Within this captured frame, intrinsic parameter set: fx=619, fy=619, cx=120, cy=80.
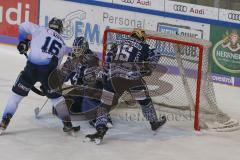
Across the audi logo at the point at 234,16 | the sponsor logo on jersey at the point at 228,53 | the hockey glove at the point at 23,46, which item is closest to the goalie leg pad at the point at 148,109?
the hockey glove at the point at 23,46

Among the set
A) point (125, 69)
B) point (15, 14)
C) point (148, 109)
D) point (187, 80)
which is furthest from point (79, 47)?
point (15, 14)

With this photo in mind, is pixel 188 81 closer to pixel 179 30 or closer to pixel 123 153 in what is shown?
pixel 123 153

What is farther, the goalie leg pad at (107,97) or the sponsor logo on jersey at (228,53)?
the sponsor logo on jersey at (228,53)

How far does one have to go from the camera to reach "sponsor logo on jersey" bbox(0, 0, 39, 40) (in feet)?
32.5

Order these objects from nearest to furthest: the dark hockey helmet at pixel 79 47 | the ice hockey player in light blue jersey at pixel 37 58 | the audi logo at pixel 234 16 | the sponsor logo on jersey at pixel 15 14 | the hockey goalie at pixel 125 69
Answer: the ice hockey player in light blue jersey at pixel 37 58
the hockey goalie at pixel 125 69
the dark hockey helmet at pixel 79 47
the audi logo at pixel 234 16
the sponsor logo on jersey at pixel 15 14

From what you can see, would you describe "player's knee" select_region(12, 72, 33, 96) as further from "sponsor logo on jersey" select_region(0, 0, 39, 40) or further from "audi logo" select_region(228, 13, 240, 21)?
"sponsor logo on jersey" select_region(0, 0, 39, 40)

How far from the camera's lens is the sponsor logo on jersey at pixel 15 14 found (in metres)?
9.91

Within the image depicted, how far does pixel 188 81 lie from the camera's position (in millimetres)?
6270

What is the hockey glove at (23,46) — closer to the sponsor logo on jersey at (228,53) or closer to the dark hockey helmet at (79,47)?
the dark hockey helmet at (79,47)

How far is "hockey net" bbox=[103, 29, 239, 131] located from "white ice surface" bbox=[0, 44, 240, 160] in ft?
0.68

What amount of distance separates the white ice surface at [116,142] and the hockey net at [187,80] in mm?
207

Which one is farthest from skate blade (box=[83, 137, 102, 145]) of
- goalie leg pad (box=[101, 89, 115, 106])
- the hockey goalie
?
goalie leg pad (box=[101, 89, 115, 106])

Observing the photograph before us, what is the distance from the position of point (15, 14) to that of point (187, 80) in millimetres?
4561

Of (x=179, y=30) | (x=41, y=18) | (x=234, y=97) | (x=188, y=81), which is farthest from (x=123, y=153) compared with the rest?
(x=41, y=18)
